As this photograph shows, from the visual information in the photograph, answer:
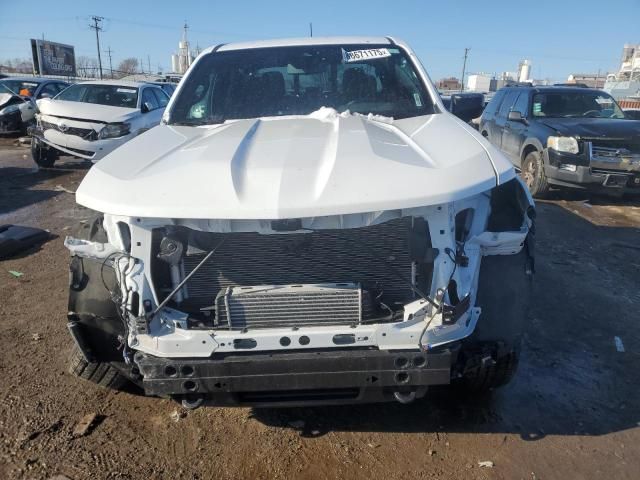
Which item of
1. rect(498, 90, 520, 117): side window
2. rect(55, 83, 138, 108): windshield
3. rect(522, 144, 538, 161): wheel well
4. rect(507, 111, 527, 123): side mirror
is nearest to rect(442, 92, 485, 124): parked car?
rect(522, 144, 538, 161): wheel well

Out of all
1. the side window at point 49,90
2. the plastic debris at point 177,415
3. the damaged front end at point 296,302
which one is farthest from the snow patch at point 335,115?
the side window at point 49,90

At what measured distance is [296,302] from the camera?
2189 millimetres

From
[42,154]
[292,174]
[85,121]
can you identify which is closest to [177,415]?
[292,174]

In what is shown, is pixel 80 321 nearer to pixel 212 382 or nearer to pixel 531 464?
pixel 212 382

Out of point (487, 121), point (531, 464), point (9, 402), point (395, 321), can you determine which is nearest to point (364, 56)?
point (395, 321)

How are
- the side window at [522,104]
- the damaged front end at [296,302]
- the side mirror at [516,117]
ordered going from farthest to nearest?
the side window at [522,104], the side mirror at [516,117], the damaged front end at [296,302]

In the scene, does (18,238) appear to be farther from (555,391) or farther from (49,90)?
(49,90)

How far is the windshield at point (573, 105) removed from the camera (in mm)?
8352

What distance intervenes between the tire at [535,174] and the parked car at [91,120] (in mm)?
6879

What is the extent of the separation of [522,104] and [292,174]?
25.9 feet

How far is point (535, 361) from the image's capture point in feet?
10.8

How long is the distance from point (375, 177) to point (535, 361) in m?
2.05

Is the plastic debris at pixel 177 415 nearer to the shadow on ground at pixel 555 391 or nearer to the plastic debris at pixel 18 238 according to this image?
the shadow on ground at pixel 555 391

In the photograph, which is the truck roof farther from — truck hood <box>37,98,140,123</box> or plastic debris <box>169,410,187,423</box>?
truck hood <box>37,98,140,123</box>
